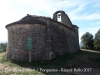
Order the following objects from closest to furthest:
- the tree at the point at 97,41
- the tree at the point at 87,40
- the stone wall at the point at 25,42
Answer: the stone wall at the point at 25,42 < the tree at the point at 97,41 < the tree at the point at 87,40

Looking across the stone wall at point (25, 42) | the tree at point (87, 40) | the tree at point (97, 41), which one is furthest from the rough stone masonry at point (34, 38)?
the tree at point (87, 40)

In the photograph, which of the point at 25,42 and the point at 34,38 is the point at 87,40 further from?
the point at 25,42

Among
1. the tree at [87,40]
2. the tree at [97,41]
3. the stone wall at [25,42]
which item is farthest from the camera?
the tree at [87,40]

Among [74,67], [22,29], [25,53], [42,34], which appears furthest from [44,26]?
[74,67]

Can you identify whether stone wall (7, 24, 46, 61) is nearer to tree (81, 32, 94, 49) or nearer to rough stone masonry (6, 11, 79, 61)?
rough stone masonry (6, 11, 79, 61)

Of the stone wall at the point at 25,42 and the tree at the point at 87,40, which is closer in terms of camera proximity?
the stone wall at the point at 25,42

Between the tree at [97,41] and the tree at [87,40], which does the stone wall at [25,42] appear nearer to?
the tree at [97,41]

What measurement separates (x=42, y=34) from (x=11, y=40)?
10.9 ft

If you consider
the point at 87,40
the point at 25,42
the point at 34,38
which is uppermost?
→ the point at 87,40

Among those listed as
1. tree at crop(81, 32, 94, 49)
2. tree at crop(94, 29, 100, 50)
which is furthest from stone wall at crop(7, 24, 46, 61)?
tree at crop(81, 32, 94, 49)

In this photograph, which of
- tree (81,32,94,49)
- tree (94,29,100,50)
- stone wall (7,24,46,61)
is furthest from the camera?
tree (81,32,94,49)

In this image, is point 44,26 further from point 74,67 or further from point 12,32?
point 74,67

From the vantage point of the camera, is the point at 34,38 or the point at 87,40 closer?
the point at 34,38

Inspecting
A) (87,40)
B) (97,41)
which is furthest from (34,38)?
(87,40)
